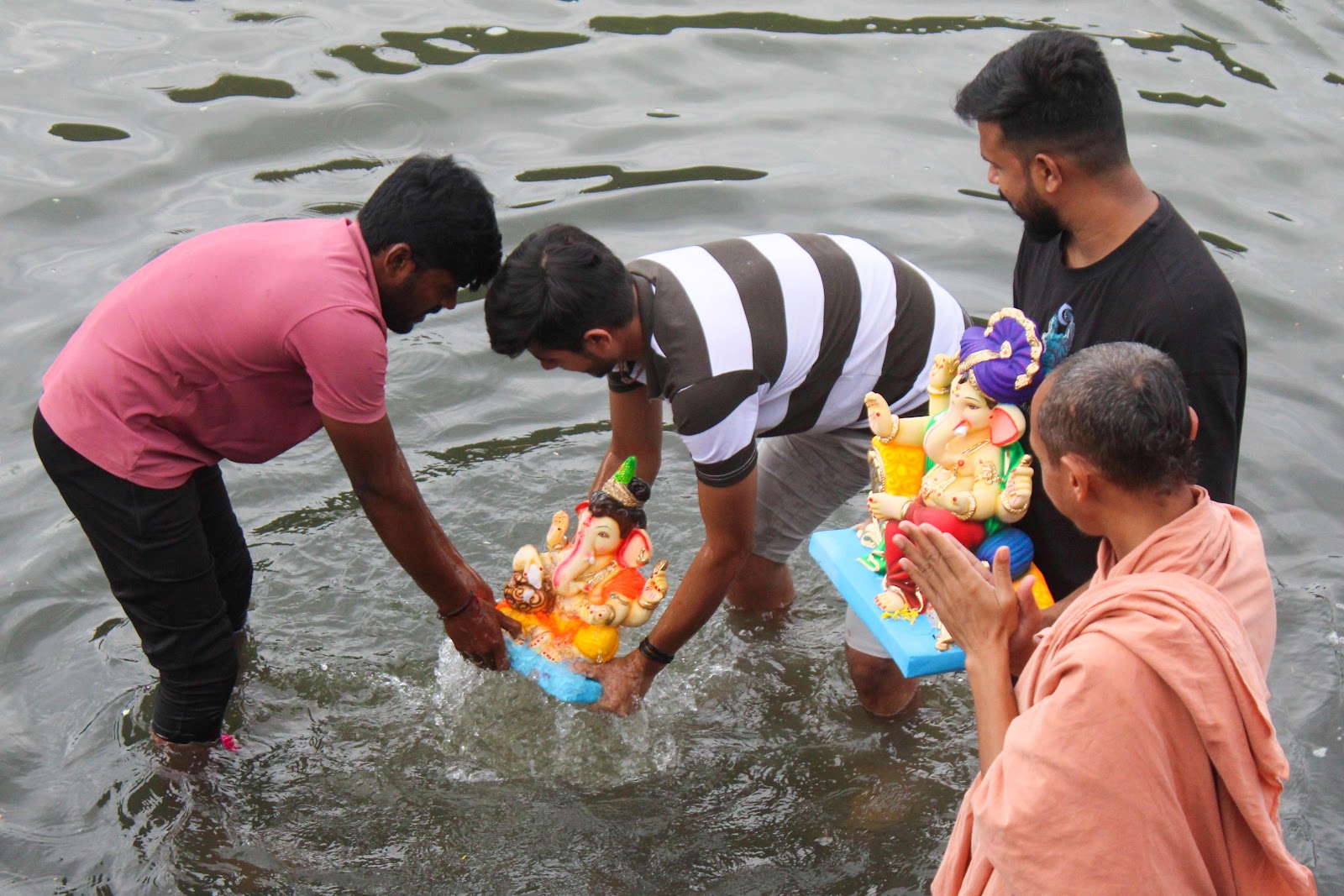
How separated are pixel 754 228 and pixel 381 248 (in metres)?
4.78

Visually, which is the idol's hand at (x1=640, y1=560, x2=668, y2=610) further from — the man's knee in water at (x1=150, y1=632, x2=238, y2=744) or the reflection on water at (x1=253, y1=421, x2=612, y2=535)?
the reflection on water at (x1=253, y1=421, x2=612, y2=535)

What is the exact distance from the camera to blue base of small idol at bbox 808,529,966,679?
3695 mm

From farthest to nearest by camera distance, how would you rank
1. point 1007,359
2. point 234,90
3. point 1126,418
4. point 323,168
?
point 234,90, point 323,168, point 1007,359, point 1126,418

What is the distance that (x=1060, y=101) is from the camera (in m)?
3.30

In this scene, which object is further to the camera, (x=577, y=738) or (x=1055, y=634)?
(x=577, y=738)

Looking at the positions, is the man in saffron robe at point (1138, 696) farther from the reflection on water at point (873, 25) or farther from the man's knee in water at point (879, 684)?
the reflection on water at point (873, 25)

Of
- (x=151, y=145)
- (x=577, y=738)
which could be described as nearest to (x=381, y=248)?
(x=577, y=738)

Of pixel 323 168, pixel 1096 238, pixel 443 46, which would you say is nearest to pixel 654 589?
→ pixel 1096 238

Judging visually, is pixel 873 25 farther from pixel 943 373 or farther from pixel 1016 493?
pixel 1016 493

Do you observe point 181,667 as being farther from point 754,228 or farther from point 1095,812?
point 754,228

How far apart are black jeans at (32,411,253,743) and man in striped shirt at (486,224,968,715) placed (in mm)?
1225

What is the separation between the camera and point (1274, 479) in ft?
20.9

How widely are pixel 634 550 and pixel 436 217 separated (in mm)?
1348

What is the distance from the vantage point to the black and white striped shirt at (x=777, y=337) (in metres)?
3.77
